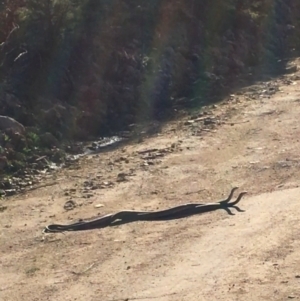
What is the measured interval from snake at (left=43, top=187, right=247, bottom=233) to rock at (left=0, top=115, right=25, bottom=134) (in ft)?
14.1

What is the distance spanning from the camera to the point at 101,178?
36.6 ft

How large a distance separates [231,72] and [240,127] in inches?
227

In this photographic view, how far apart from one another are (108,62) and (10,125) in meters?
4.32

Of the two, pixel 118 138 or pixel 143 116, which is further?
pixel 143 116

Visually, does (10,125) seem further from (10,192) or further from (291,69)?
(291,69)

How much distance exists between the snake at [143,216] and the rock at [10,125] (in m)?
4.29

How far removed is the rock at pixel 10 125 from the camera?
1299cm

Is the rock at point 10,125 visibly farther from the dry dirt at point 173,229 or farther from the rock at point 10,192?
the rock at point 10,192

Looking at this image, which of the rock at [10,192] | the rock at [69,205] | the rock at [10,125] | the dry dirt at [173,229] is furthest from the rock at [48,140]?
the rock at [69,205]

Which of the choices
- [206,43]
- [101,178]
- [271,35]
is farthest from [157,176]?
[271,35]

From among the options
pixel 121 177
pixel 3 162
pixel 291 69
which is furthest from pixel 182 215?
pixel 291 69

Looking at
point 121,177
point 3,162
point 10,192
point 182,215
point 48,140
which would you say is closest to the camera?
point 182,215

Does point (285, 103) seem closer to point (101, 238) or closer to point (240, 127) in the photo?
point (240, 127)

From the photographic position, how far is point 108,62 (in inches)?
666
